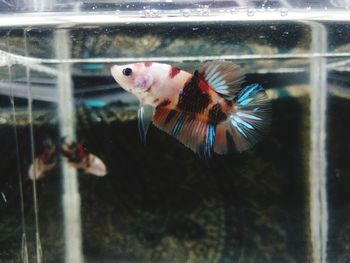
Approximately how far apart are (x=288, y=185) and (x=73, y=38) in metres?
1.14

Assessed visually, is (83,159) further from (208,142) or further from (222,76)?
(222,76)

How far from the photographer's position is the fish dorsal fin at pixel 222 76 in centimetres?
264

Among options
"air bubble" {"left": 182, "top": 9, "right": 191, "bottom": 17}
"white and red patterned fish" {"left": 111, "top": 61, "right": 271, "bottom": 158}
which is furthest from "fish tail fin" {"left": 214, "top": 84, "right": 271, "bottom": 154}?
"air bubble" {"left": 182, "top": 9, "right": 191, "bottom": 17}

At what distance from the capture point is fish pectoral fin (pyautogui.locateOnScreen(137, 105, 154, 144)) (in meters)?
2.68

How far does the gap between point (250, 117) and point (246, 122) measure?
0.03 meters

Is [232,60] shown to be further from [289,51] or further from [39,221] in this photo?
[39,221]

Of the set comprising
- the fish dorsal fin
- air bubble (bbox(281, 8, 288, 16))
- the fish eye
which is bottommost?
the fish dorsal fin

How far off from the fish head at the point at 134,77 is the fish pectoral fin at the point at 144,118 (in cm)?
7

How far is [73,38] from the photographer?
2.73 meters

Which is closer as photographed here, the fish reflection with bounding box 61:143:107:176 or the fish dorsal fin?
the fish dorsal fin

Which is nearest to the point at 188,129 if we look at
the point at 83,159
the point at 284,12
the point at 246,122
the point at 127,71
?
the point at 246,122

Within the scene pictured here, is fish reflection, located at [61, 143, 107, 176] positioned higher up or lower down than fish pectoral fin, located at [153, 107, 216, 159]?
lower down

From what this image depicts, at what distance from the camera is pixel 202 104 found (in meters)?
Result: 2.64

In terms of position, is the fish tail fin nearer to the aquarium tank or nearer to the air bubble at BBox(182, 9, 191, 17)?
the aquarium tank
